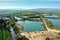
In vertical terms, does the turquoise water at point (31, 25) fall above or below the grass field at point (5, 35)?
above

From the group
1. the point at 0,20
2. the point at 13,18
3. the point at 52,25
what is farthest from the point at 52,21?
the point at 0,20

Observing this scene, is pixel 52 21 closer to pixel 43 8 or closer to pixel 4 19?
pixel 43 8

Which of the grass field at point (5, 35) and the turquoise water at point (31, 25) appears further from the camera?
the grass field at point (5, 35)

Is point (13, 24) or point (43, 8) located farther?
point (13, 24)

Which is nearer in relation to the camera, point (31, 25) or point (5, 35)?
point (31, 25)

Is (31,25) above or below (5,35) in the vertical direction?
above

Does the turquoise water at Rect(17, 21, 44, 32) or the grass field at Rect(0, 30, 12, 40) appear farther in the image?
the grass field at Rect(0, 30, 12, 40)

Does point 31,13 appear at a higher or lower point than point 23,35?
higher

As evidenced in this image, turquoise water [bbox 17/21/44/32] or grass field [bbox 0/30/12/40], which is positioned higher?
turquoise water [bbox 17/21/44/32]

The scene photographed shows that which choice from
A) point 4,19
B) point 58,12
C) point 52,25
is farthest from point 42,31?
point 4,19

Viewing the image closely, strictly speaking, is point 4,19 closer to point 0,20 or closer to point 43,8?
point 0,20
